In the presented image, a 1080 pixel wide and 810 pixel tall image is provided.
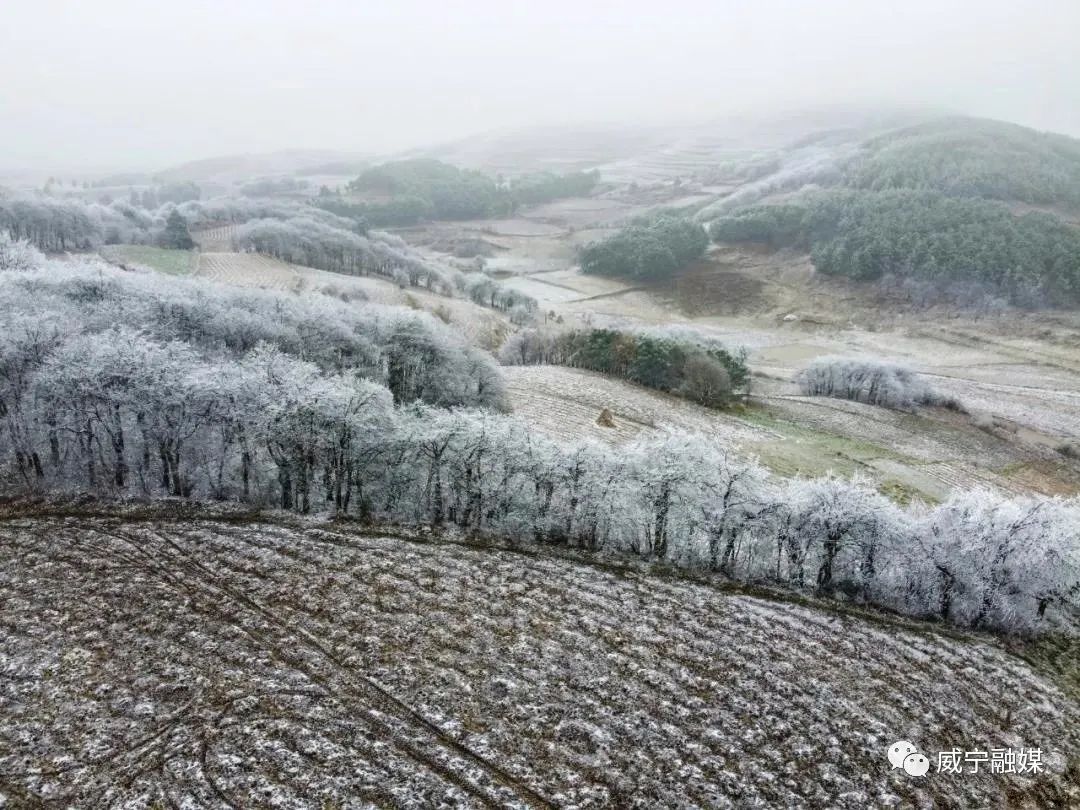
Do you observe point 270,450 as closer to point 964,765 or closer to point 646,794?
point 646,794

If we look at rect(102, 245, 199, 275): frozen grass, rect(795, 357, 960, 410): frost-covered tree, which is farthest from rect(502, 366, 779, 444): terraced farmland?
rect(102, 245, 199, 275): frozen grass

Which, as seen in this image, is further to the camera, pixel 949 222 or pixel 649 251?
pixel 649 251

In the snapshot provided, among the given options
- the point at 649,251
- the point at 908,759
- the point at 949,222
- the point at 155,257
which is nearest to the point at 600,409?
the point at 908,759

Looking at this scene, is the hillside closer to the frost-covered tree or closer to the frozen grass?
the frost-covered tree

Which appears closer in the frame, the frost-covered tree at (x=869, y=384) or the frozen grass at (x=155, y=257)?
the frost-covered tree at (x=869, y=384)

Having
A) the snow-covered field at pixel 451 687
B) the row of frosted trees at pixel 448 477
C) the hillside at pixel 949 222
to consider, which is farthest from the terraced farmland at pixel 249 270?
the hillside at pixel 949 222

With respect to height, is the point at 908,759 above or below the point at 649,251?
below

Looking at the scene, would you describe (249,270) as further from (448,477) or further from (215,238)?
(448,477)

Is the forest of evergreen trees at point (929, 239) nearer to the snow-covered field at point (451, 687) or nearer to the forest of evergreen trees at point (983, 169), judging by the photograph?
the forest of evergreen trees at point (983, 169)
